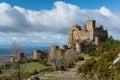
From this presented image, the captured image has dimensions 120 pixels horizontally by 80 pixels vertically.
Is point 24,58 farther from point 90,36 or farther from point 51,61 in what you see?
point 90,36

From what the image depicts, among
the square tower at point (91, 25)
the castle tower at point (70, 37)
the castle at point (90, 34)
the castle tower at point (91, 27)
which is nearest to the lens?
the castle at point (90, 34)

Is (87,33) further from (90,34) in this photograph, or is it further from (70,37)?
(70,37)

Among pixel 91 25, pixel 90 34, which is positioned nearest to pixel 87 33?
pixel 90 34

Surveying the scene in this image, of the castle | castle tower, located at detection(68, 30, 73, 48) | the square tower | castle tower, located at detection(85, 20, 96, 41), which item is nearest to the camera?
the castle

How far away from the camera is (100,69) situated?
100 ft

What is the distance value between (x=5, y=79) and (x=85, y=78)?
22627 mm

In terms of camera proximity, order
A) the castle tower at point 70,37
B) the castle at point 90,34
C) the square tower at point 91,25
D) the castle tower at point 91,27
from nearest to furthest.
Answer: the castle at point 90,34, the castle tower at point 91,27, the square tower at point 91,25, the castle tower at point 70,37

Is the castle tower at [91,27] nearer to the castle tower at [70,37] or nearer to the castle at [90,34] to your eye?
the castle at [90,34]

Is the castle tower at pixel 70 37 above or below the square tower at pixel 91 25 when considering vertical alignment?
below

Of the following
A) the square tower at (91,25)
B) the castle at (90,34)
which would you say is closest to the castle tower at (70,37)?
the castle at (90,34)

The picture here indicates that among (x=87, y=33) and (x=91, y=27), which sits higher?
(x=91, y=27)

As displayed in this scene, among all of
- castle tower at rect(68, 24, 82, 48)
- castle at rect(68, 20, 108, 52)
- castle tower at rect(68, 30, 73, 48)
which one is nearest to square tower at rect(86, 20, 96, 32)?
castle at rect(68, 20, 108, 52)

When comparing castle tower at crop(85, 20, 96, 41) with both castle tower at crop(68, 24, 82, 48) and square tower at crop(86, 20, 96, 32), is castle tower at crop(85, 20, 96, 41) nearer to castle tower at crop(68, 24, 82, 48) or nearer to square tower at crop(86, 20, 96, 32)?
square tower at crop(86, 20, 96, 32)

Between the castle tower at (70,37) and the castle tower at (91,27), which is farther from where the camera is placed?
the castle tower at (70,37)
